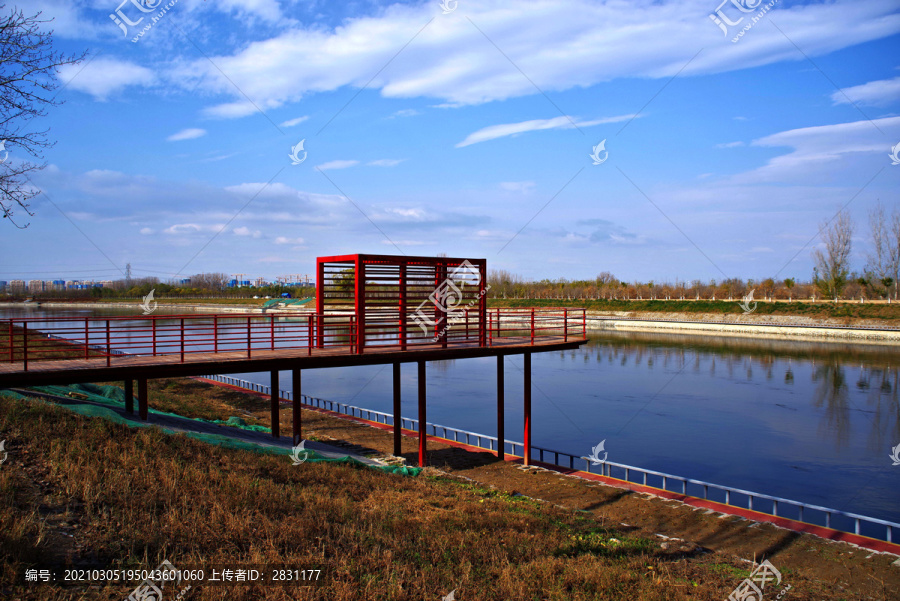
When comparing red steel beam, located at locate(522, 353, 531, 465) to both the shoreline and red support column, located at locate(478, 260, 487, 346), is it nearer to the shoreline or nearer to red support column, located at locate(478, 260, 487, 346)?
red support column, located at locate(478, 260, 487, 346)

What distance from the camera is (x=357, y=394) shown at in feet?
111

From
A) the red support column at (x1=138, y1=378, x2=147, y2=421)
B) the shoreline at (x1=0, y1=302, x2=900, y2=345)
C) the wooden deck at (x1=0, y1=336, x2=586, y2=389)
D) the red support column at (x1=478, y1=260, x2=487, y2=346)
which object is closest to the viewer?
the wooden deck at (x1=0, y1=336, x2=586, y2=389)

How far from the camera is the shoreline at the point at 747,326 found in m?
54.1

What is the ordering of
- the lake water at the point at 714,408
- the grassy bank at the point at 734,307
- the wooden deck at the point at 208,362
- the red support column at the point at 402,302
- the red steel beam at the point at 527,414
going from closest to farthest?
the wooden deck at the point at 208,362 < the red support column at the point at 402,302 < the red steel beam at the point at 527,414 < the lake water at the point at 714,408 < the grassy bank at the point at 734,307

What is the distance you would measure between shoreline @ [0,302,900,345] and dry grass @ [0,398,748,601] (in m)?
43.9

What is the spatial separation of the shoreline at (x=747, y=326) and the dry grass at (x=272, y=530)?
43855 mm

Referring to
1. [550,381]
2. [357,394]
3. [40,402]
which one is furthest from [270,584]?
[550,381]

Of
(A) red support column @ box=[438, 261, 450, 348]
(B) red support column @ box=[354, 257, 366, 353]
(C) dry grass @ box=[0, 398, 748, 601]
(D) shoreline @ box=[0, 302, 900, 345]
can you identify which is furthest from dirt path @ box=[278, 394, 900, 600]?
(D) shoreline @ box=[0, 302, 900, 345]

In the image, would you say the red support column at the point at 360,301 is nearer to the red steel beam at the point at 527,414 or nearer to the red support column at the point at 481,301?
the red support column at the point at 481,301

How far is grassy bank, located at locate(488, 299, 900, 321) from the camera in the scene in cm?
5920

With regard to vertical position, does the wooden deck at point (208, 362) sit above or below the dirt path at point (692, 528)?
above

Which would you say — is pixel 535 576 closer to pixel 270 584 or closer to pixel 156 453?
pixel 270 584

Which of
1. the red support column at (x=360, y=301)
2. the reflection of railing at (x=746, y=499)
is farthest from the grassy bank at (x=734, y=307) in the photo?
the red support column at (x=360, y=301)

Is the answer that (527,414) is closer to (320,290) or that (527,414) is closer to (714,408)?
(320,290)
